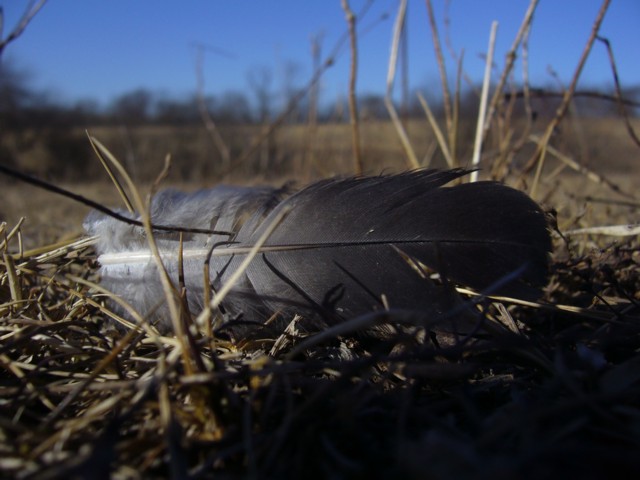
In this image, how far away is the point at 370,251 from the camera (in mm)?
767

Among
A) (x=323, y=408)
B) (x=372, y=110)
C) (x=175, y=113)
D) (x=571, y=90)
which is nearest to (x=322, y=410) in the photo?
(x=323, y=408)

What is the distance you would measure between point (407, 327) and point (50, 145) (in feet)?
48.7

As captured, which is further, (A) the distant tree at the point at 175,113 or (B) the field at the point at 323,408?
(A) the distant tree at the point at 175,113

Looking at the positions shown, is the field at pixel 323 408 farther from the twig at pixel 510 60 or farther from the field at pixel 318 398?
the twig at pixel 510 60

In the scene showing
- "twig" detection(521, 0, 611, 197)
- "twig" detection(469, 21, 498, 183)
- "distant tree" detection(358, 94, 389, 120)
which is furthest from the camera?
"distant tree" detection(358, 94, 389, 120)

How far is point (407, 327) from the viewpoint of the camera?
2.49ft

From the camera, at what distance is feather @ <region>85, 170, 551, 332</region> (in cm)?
72

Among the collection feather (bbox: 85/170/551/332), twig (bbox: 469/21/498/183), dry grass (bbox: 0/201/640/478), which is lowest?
dry grass (bbox: 0/201/640/478)

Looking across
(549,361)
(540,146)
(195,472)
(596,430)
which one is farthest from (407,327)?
(540,146)

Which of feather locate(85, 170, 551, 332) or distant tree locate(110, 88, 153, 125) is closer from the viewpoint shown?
feather locate(85, 170, 551, 332)

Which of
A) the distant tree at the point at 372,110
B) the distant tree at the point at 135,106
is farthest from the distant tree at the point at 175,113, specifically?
the distant tree at the point at 372,110

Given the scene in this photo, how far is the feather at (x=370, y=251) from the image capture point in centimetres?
72

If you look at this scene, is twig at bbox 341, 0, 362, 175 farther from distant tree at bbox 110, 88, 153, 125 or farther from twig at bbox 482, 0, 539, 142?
distant tree at bbox 110, 88, 153, 125

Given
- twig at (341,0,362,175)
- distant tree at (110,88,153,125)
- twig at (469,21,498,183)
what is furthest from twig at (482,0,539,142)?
distant tree at (110,88,153,125)
